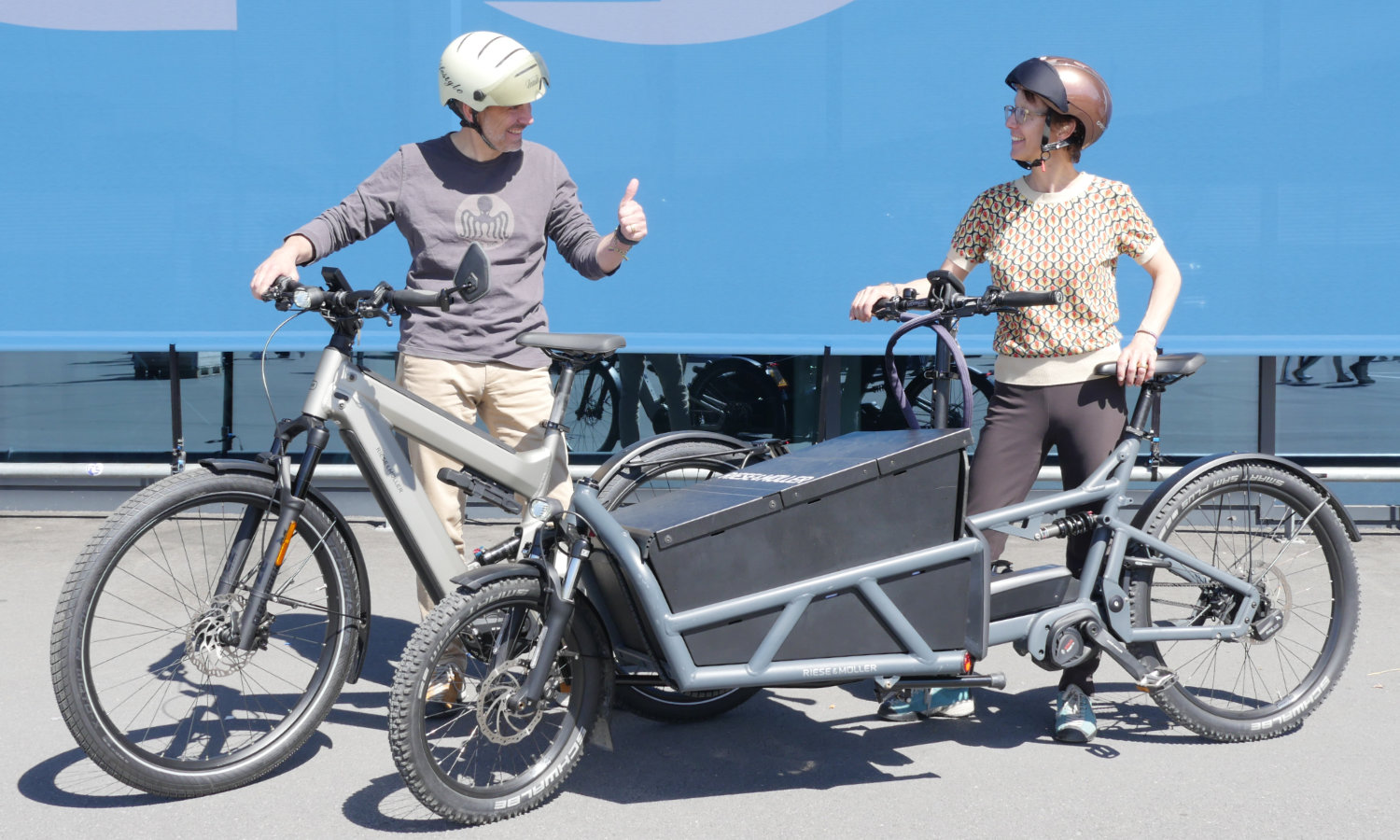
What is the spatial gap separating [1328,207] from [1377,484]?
1491mm

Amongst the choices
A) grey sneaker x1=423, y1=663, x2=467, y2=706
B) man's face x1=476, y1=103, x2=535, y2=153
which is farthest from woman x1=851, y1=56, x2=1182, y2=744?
grey sneaker x1=423, y1=663, x2=467, y2=706

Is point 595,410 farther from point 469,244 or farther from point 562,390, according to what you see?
point 562,390

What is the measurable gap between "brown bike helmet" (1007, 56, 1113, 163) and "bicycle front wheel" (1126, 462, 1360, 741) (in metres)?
1.02

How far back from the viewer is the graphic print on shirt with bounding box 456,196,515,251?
A: 3607 mm

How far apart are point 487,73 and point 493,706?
5.43ft

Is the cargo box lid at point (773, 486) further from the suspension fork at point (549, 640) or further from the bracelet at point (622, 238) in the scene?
the bracelet at point (622, 238)

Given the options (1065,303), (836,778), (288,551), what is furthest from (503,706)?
(1065,303)

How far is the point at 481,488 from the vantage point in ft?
10.6

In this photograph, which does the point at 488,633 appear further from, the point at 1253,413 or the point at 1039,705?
the point at 1253,413

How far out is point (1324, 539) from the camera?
3.62m

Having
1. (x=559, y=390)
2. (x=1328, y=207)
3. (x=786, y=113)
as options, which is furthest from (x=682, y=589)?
(x=1328, y=207)

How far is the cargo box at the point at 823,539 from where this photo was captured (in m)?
2.94

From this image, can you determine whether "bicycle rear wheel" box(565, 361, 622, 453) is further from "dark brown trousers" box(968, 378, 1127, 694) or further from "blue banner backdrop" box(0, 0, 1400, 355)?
"dark brown trousers" box(968, 378, 1127, 694)

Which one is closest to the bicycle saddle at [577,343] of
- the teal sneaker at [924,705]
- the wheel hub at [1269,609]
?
the teal sneaker at [924,705]
